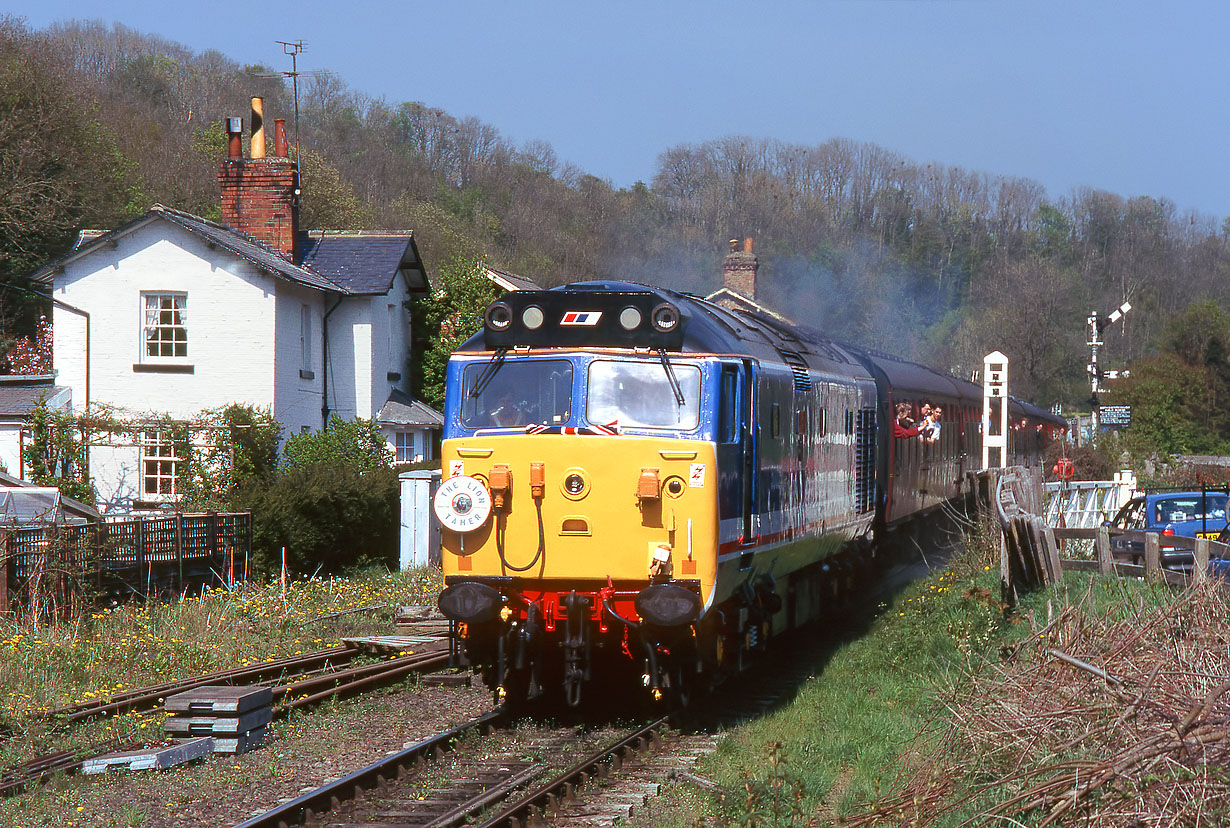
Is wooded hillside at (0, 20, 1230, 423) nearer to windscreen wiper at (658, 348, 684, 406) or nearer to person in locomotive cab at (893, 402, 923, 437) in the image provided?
person in locomotive cab at (893, 402, 923, 437)

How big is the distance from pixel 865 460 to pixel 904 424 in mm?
3266

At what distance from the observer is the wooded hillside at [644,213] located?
132 ft

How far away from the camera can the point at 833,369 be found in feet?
46.2

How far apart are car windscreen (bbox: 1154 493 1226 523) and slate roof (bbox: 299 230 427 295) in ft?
50.7

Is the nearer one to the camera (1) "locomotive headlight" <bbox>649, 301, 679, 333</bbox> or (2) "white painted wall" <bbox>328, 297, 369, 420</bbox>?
(1) "locomotive headlight" <bbox>649, 301, 679, 333</bbox>

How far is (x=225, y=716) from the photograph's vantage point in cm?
929

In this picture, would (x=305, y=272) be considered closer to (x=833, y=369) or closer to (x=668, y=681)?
(x=833, y=369)

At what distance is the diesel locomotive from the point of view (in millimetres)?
9203

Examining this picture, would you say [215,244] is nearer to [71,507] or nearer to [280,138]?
[280,138]

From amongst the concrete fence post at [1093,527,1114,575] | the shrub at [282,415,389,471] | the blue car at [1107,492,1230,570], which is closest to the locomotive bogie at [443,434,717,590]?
the concrete fence post at [1093,527,1114,575]

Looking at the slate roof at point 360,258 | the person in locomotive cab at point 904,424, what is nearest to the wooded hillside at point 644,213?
the slate roof at point 360,258

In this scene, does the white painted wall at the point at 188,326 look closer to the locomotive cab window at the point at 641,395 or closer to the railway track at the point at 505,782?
the railway track at the point at 505,782

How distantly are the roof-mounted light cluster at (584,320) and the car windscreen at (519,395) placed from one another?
0.63ft

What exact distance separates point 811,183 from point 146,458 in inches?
1496
